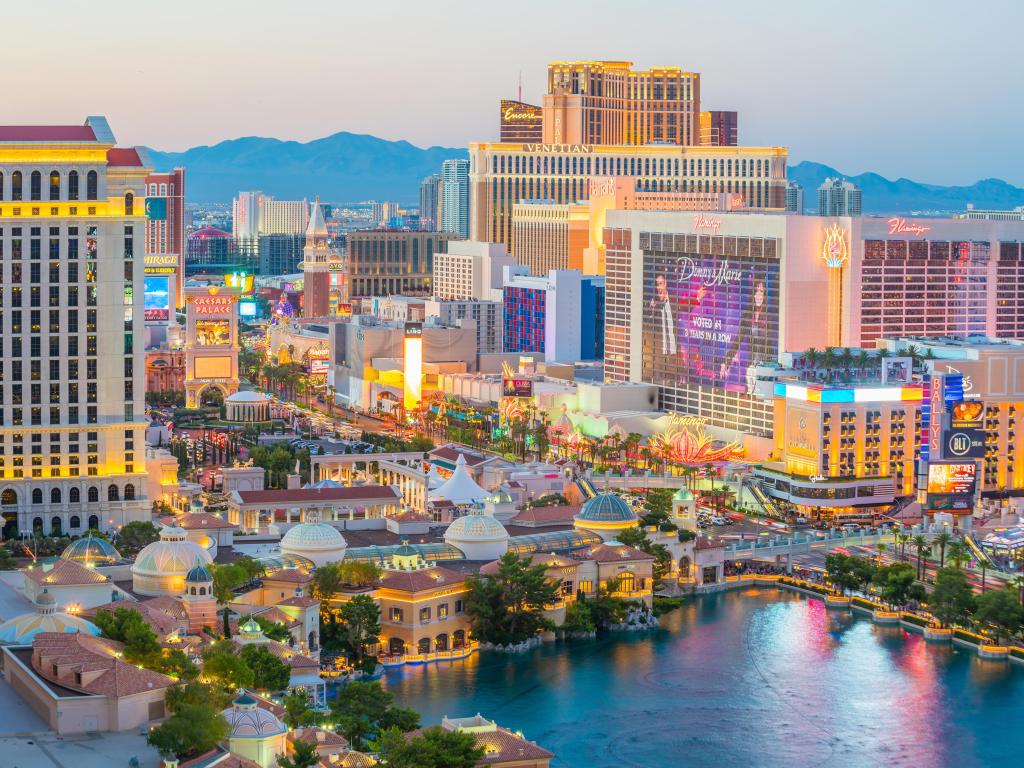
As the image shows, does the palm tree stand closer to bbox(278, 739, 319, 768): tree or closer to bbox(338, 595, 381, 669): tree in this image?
bbox(338, 595, 381, 669): tree

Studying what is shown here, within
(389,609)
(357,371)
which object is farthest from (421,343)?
(389,609)

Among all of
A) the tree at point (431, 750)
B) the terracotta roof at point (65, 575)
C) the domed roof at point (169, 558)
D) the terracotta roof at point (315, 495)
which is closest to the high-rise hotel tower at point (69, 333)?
the terracotta roof at point (315, 495)

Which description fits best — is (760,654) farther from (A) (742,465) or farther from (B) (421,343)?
(B) (421,343)

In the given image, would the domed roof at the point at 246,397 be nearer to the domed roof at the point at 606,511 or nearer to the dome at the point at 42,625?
the domed roof at the point at 606,511

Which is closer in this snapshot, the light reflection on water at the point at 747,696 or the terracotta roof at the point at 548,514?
the light reflection on water at the point at 747,696

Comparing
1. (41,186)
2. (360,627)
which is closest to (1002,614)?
(360,627)

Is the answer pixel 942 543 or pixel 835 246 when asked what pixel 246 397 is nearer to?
pixel 835 246
